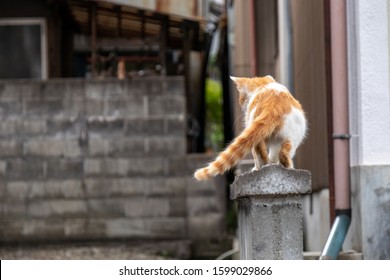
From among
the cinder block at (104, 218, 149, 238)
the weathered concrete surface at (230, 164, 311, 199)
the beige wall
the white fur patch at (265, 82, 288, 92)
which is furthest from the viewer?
the cinder block at (104, 218, 149, 238)

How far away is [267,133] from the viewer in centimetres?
545

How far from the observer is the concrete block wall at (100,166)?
12359 millimetres

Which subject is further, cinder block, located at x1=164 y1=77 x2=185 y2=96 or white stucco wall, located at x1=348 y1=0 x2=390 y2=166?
cinder block, located at x1=164 y1=77 x2=185 y2=96

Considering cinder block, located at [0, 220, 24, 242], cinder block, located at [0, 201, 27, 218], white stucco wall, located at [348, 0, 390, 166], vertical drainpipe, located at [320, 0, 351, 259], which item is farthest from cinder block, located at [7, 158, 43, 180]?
white stucco wall, located at [348, 0, 390, 166]

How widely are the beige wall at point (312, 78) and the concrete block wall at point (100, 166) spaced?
1.86 m

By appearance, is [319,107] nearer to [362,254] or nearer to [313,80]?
[313,80]

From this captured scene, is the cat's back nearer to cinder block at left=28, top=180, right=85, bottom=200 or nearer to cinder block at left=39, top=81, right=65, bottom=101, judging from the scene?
cinder block at left=28, top=180, right=85, bottom=200

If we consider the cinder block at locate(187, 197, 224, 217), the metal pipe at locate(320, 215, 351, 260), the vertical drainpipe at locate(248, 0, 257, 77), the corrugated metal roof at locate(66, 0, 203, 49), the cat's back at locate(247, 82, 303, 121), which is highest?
the corrugated metal roof at locate(66, 0, 203, 49)

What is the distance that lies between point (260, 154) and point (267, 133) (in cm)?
22

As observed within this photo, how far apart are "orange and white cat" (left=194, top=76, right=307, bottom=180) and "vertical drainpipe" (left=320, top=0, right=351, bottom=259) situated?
180cm

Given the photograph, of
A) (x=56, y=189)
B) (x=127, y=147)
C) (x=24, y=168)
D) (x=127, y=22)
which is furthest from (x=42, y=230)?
(x=127, y=22)

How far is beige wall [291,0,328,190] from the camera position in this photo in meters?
9.05

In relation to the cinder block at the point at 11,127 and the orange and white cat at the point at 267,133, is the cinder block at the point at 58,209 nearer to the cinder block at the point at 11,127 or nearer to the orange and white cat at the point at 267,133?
the cinder block at the point at 11,127

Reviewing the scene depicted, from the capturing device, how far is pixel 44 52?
50.5 ft
